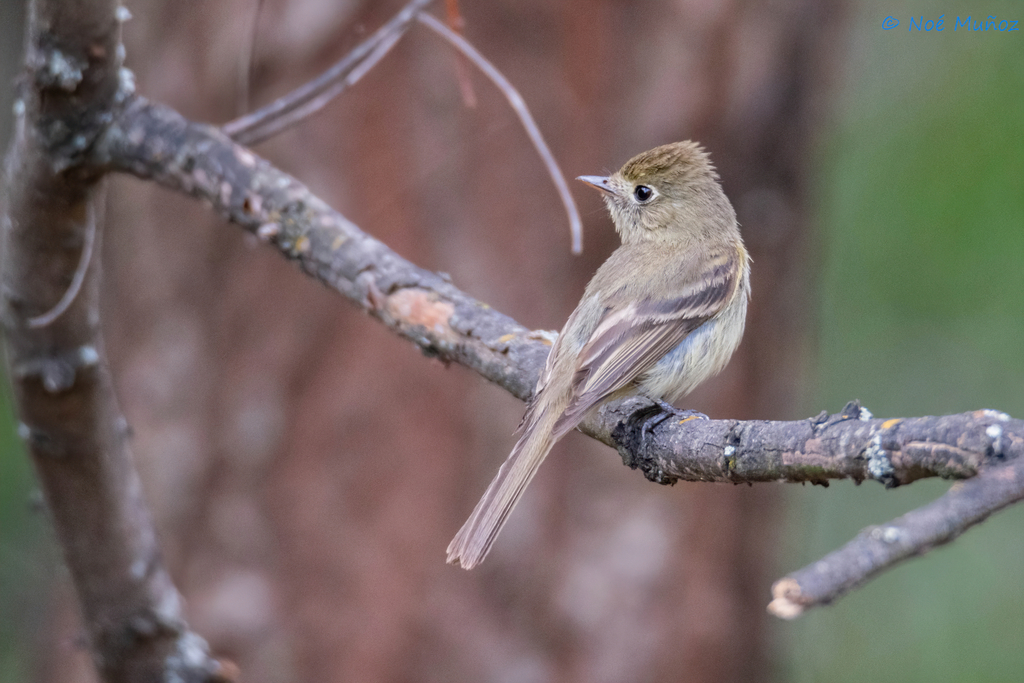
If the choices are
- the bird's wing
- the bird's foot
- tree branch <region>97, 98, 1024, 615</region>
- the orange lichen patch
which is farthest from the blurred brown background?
the bird's foot

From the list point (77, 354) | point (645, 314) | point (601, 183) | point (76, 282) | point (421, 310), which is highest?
point (601, 183)

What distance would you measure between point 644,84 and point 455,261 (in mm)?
1365

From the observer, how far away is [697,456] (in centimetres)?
235

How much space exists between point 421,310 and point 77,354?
49.5 inches

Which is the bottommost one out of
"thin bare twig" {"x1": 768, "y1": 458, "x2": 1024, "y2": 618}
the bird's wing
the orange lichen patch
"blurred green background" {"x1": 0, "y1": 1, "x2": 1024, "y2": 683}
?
"thin bare twig" {"x1": 768, "y1": 458, "x2": 1024, "y2": 618}

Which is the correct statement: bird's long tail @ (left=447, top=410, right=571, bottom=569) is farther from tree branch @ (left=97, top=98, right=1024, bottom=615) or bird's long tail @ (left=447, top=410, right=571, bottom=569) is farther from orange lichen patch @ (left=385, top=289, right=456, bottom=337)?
orange lichen patch @ (left=385, top=289, right=456, bottom=337)

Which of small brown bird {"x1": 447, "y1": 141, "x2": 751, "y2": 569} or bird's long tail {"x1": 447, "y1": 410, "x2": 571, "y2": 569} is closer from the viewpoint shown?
bird's long tail {"x1": 447, "y1": 410, "x2": 571, "y2": 569}

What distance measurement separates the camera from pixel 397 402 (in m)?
5.09

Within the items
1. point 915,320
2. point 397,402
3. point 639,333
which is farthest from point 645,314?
point 915,320

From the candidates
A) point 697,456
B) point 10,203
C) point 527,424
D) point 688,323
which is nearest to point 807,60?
point 688,323

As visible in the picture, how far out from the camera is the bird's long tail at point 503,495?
2.94 meters

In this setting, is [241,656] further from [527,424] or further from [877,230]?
[877,230]

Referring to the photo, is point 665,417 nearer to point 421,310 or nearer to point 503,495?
point 503,495

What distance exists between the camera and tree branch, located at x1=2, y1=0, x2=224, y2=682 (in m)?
3.04
